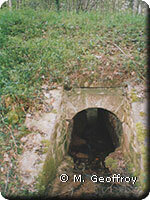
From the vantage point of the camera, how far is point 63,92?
3.47 m

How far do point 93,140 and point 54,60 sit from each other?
117 inches

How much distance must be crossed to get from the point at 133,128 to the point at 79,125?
3.23 meters

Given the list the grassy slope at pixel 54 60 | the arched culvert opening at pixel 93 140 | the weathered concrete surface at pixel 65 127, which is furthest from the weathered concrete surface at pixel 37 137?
the arched culvert opening at pixel 93 140

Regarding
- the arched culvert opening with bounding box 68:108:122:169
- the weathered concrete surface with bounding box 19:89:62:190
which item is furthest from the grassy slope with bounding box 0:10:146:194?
the arched culvert opening with bounding box 68:108:122:169

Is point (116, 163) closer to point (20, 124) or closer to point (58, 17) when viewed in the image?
point (20, 124)

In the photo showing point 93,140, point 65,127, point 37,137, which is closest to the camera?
point 37,137

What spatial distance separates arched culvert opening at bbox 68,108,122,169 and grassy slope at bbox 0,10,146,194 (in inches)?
48.6

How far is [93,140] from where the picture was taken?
Answer: 5484mm

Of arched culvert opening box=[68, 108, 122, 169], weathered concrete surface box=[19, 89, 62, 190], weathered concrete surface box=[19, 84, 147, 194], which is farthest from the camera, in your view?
arched culvert opening box=[68, 108, 122, 169]

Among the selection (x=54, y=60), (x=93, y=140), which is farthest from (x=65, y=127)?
(x=93, y=140)

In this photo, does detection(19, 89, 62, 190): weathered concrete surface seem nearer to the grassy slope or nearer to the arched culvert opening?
the grassy slope

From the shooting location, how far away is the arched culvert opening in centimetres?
415

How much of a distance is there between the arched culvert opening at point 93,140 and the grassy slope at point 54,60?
1234 millimetres

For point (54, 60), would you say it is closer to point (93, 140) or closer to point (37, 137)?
point (37, 137)
